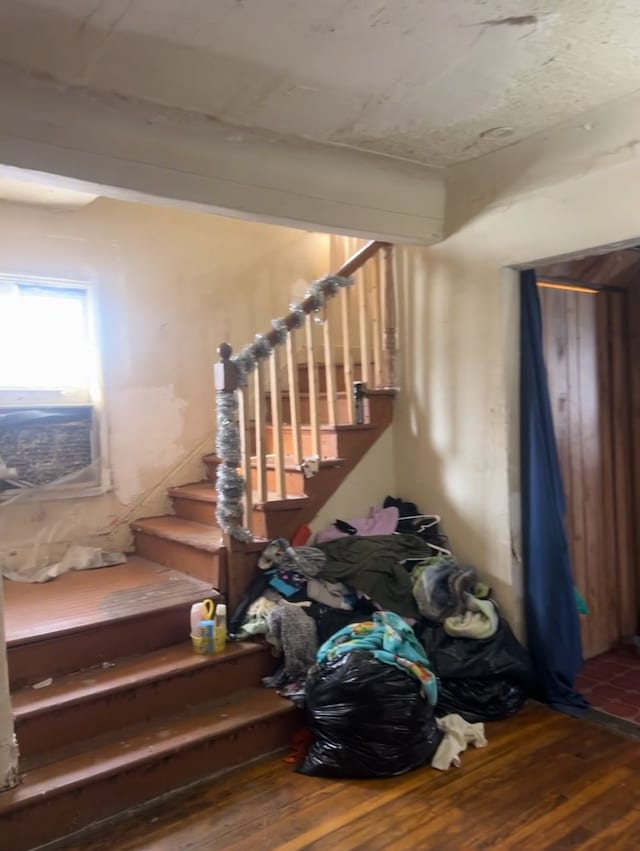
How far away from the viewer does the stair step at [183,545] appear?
3199 millimetres

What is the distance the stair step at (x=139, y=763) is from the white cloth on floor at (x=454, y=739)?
1.96 feet

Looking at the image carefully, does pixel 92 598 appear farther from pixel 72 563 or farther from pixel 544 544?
pixel 544 544

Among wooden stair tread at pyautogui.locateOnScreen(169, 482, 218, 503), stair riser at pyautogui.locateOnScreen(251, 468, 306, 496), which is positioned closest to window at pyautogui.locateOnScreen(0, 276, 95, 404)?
wooden stair tread at pyautogui.locateOnScreen(169, 482, 218, 503)

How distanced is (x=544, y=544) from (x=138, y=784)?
1984 mm

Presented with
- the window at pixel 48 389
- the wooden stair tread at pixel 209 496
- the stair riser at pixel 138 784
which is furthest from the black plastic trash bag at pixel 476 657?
the window at pixel 48 389

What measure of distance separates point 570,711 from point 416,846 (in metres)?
1.22

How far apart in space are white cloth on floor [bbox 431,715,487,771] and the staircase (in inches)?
23.6

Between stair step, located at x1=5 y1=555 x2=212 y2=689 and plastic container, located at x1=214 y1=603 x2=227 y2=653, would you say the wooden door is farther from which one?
stair step, located at x1=5 y1=555 x2=212 y2=689

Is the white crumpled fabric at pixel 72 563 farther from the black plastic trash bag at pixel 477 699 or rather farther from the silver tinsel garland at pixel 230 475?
the black plastic trash bag at pixel 477 699

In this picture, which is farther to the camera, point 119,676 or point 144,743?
point 119,676

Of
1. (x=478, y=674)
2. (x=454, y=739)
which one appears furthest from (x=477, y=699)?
(x=454, y=739)

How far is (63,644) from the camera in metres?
2.71

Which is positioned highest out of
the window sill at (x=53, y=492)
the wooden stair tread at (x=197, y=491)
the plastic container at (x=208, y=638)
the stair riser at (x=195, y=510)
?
the window sill at (x=53, y=492)

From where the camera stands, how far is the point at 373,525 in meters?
3.60
